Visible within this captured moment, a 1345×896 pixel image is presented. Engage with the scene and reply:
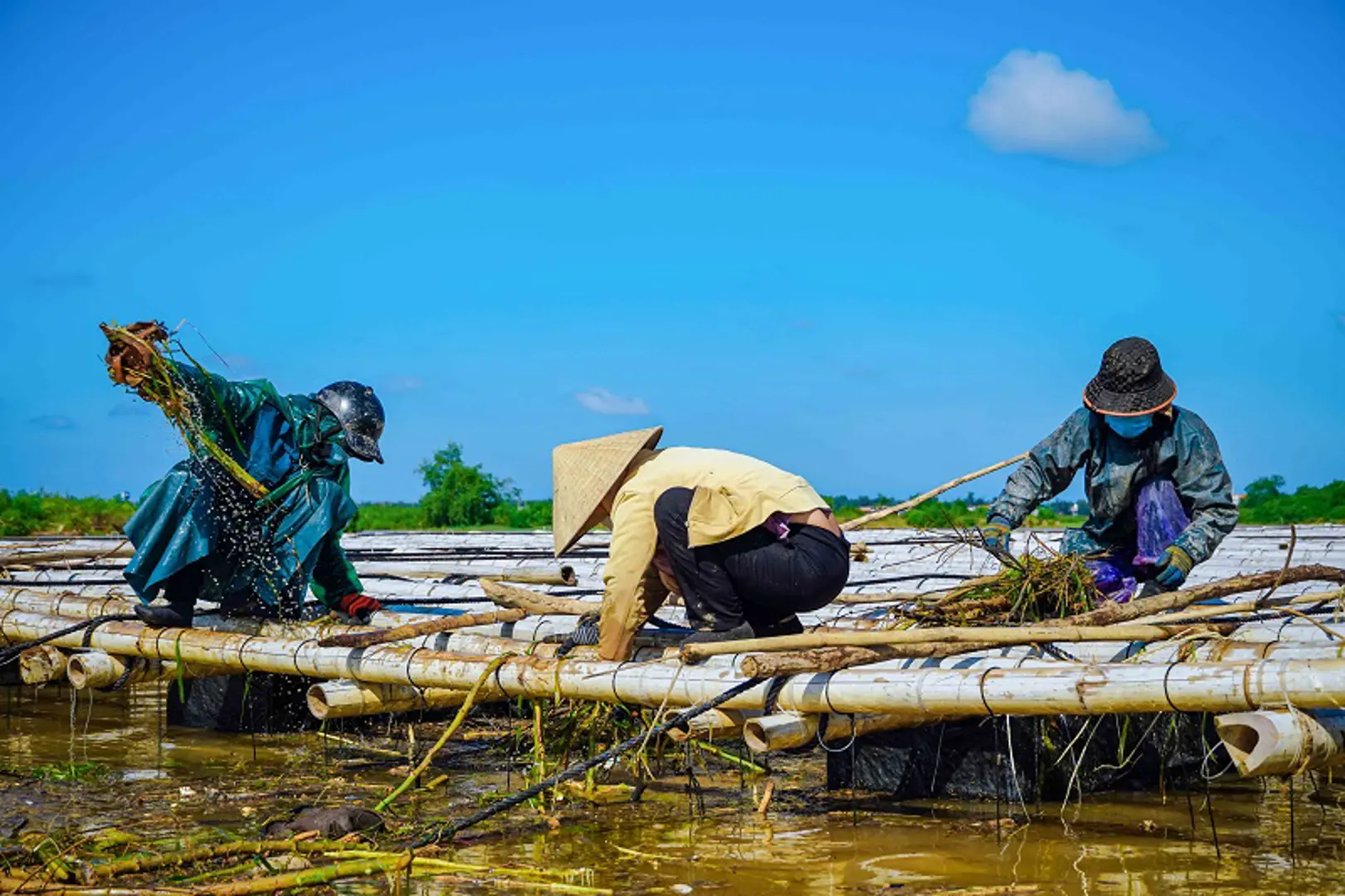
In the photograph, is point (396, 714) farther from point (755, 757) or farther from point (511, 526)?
point (511, 526)

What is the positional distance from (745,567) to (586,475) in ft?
2.17

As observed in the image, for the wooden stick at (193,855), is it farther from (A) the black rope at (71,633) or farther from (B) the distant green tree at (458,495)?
(B) the distant green tree at (458,495)

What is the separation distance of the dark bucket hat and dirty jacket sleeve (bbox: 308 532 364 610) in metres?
3.24

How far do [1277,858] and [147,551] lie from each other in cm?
437

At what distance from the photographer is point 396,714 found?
642 centimetres

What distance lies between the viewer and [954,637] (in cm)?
394

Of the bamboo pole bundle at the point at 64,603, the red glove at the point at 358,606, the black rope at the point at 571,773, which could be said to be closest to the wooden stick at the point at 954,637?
the black rope at the point at 571,773

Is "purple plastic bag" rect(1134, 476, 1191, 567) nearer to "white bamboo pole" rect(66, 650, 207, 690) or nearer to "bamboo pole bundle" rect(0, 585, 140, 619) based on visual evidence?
"white bamboo pole" rect(66, 650, 207, 690)

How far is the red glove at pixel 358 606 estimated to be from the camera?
614 cm

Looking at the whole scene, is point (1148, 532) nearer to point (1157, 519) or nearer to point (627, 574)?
point (1157, 519)

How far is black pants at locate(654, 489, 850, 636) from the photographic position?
455cm

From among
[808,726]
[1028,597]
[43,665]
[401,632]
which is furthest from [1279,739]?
[43,665]

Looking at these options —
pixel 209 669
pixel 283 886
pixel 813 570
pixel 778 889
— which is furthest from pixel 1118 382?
pixel 209 669

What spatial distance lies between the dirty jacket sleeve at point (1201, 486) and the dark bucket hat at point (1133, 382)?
0.16 m
